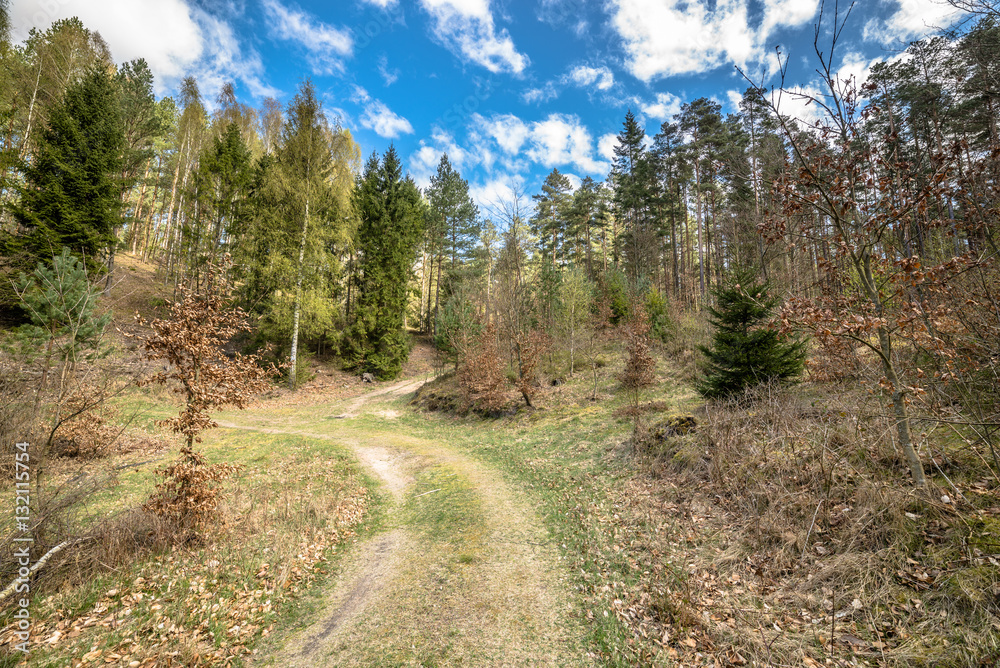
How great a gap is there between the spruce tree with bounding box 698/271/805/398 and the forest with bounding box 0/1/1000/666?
72mm

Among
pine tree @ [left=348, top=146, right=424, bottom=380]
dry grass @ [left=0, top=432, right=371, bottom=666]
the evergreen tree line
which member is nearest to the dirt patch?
dry grass @ [left=0, top=432, right=371, bottom=666]

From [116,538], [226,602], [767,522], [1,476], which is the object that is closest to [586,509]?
[767,522]

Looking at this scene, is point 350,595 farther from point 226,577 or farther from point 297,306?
point 297,306

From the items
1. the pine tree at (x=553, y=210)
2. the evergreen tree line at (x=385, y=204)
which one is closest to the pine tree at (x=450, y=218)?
the evergreen tree line at (x=385, y=204)

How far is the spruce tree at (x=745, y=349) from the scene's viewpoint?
8766mm

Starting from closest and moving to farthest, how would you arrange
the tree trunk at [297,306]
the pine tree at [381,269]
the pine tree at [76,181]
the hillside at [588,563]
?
the hillside at [588,563] < the pine tree at [76,181] < the tree trunk at [297,306] < the pine tree at [381,269]

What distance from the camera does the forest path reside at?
Result: 3.60 m

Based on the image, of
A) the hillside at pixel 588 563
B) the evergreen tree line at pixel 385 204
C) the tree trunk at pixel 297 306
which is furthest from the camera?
the tree trunk at pixel 297 306

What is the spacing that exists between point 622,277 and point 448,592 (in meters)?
24.4

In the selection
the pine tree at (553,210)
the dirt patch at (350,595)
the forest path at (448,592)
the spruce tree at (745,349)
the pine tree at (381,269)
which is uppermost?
the pine tree at (553,210)

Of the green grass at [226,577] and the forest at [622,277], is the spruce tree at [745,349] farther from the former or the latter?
the green grass at [226,577]

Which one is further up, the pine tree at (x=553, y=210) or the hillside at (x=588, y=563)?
the pine tree at (x=553, y=210)

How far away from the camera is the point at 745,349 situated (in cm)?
908

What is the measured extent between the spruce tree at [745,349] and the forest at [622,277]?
72 millimetres
